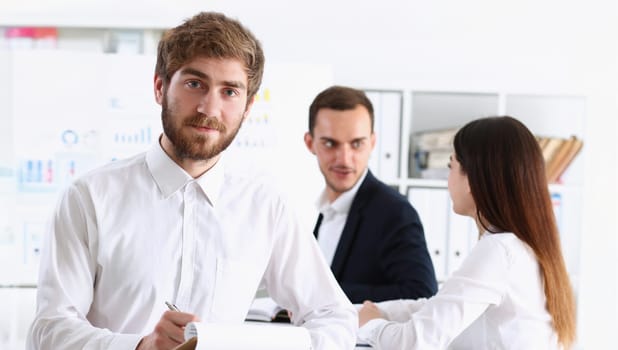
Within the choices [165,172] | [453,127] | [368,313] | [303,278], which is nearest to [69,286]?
[165,172]

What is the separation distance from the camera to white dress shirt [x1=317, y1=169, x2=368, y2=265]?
2.83m

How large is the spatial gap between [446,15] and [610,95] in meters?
1.11

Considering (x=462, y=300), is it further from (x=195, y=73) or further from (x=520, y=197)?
(x=195, y=73)

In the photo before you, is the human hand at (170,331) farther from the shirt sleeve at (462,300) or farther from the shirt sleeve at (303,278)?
the shirt sleeve at (462,300)

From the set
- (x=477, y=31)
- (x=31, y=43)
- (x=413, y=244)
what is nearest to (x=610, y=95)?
(x=477, y=31)

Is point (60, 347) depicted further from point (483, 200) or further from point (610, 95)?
point (610, 95)

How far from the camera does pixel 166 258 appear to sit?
5.63 ft

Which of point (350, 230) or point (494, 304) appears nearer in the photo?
point (494, 304)

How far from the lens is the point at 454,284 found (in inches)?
80.9

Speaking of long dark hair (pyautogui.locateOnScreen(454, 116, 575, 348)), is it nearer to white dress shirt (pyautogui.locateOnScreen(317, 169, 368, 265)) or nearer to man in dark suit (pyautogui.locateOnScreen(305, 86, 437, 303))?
man in dark suit (pyautogui.locateOnScreen(305, 86, 437, 303))

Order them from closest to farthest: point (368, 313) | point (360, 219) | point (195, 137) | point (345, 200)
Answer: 1. point (195, 137)
2. point (368, 313)
3. point (360, 219)
4. point (345, 200)

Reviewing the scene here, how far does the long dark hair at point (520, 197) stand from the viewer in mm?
2049

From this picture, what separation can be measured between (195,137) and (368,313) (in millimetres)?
864

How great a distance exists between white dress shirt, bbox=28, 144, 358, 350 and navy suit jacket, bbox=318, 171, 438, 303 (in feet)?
2.36
